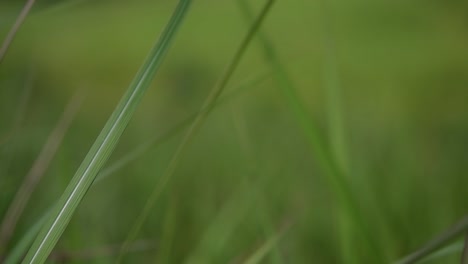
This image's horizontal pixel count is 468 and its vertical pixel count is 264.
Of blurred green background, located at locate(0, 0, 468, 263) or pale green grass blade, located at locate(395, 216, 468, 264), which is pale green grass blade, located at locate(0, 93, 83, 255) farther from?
pale green grass blade, located at locate(395, 216, 468, 264)

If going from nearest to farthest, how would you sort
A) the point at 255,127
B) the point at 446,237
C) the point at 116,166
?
the point at 446,237, the point at 116,166, the point at 255,127

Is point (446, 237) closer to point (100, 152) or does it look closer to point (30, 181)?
point (100, 152)

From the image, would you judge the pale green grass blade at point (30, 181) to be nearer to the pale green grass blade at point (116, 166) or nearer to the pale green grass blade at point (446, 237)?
the pale green grass blade at point (116, 166)

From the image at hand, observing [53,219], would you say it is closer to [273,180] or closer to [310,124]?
[310,124]

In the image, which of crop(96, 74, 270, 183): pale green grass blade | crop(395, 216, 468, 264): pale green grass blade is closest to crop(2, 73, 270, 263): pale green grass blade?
crop(96, 74, 270, 183): pale green grass blade

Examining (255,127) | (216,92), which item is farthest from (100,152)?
(255,127)

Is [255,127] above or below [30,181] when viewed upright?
below
